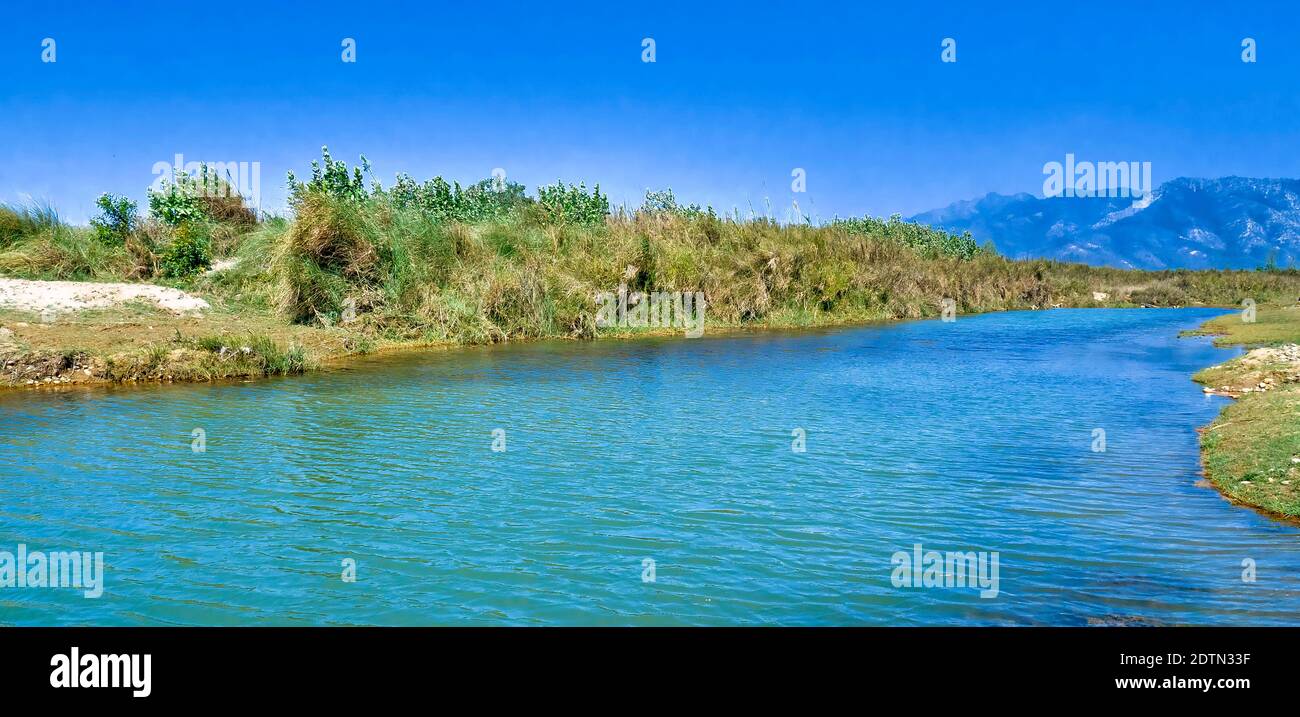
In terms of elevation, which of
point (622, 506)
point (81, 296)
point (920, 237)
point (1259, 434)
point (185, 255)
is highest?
point (920, 237)

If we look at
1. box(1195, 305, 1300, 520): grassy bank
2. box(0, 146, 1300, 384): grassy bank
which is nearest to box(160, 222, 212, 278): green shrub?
box(0, 146, 1300, 384): grassy bank

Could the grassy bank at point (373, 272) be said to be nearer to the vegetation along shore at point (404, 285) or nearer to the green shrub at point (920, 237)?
the vegetation along shore at point (404, 285)

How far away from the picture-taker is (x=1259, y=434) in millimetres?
9180

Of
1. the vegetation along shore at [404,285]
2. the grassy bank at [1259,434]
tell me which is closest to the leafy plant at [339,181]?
the vegetation along shore at [404,285]

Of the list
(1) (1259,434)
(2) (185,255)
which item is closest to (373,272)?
(2) (185,255)

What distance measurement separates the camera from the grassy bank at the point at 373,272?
1673 cm

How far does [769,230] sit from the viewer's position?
115 feet

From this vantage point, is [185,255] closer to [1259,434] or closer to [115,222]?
[115,222]

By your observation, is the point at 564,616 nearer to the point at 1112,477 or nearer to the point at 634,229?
the point at 1112,477

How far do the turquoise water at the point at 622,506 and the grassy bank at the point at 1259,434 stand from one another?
0.97 feet

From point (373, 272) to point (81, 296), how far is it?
6.84 metres
